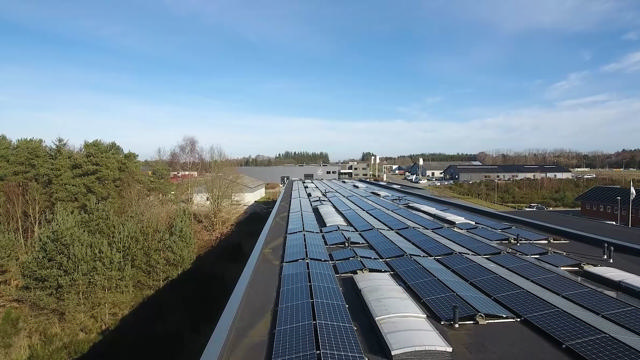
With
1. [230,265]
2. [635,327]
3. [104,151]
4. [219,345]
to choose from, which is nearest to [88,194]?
[104,151]

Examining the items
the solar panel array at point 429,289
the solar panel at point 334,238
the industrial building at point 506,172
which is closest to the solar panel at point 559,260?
the solar panel array at point 429,289

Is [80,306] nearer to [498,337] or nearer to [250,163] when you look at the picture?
[498,337]

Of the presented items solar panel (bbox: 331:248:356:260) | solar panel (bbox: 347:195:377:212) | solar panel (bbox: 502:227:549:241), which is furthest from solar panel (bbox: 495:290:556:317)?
solar panel (bbox: 347:195:377:212)

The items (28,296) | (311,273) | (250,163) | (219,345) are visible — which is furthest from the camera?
(250,163)

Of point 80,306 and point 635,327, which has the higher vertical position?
point 635,327

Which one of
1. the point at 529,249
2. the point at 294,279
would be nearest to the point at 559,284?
the point at 529,249

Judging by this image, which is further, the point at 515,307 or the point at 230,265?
the point at 230,265
